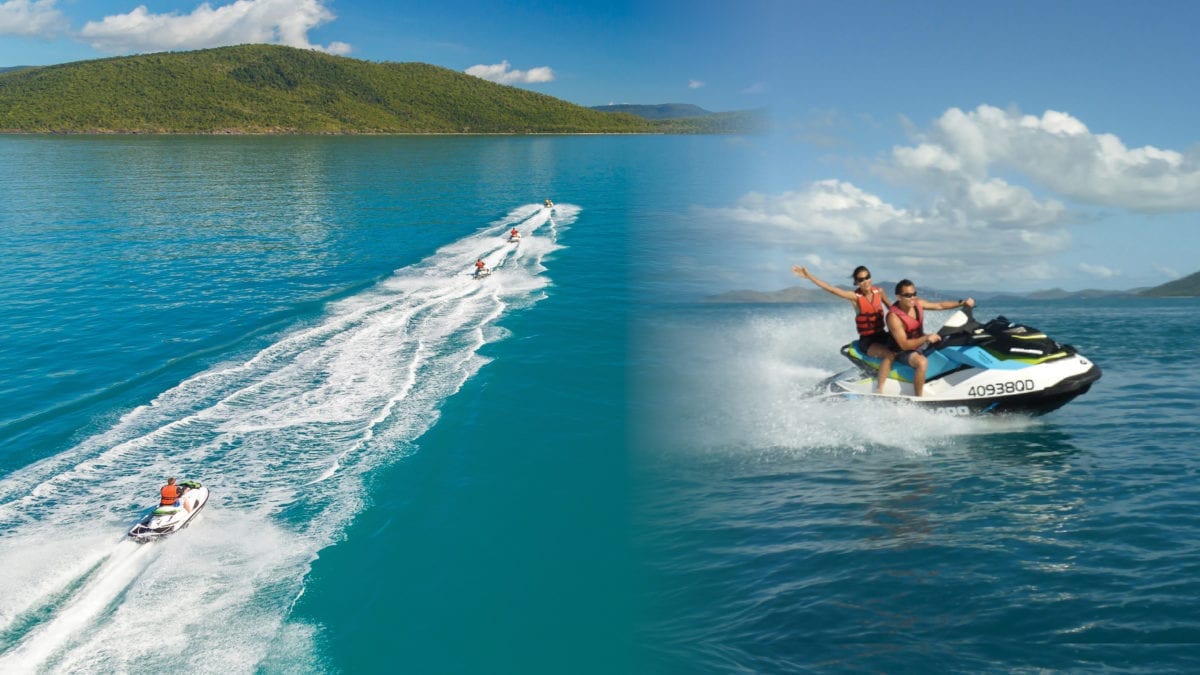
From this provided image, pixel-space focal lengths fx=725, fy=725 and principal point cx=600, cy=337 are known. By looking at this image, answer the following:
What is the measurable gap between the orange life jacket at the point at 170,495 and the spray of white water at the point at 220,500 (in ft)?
1.86

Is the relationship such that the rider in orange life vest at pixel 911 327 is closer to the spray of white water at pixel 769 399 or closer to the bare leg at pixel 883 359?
the bare leg at pixel 883 359

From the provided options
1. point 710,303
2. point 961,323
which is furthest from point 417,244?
point 961,323

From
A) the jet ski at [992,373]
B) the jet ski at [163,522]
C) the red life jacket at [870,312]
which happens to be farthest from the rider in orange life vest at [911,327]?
the jet ski at [163,522]

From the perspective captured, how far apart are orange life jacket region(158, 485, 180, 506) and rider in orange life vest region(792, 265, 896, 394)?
511 inches

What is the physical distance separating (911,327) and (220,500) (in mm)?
13913

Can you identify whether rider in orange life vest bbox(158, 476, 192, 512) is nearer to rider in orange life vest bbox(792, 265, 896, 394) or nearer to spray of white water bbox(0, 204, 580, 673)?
spray of white water bbox(0, 204, 580, 673)

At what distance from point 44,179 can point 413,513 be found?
9226 centimetres

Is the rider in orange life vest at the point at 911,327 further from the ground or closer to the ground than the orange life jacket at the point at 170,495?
further from the ground

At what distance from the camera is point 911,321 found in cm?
1494

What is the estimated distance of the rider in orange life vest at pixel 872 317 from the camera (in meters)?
15.3

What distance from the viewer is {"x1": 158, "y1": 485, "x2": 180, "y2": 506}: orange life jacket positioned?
1223 cm

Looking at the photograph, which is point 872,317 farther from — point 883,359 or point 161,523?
point 161,523

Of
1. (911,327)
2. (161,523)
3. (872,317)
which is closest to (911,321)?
(911,327)

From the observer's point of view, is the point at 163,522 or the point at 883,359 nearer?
the point at 163,522
